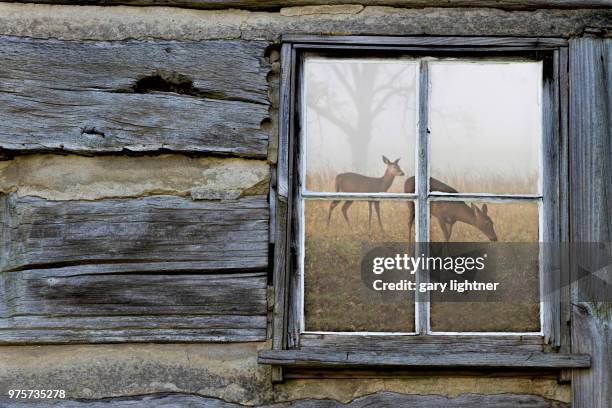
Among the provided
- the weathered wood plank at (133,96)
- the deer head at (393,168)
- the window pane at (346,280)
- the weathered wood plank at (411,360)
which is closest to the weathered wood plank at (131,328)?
the weathered wood plank at (411,360)

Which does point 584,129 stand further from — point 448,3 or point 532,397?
point 532,397

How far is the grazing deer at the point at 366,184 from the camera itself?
2.60m

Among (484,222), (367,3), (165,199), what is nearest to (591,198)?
(484,222)

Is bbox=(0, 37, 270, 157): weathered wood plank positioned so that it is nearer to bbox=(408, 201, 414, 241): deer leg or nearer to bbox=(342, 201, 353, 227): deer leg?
bbox=(342, 201, 353, 227): deer leg

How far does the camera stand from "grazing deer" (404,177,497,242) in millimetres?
2602

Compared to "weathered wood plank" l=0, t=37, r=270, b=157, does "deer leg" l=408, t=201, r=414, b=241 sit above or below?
below

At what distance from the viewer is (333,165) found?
262 centimetres

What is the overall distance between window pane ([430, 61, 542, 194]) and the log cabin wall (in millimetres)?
146

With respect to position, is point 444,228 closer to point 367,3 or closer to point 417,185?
point 417,185

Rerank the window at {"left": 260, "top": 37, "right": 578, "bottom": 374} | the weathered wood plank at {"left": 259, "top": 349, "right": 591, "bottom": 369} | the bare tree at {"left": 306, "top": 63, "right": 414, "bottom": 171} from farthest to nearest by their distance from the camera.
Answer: the bare tree at {"left": 306, "top": 63, "right": 414, "bottom": 171} < the window at {"left": 260, "top": 37, "right": 578, "bottom": 374} < the weathered wood plank at {"left": 259, "top": 349, "right": 591, "bottom": 369}

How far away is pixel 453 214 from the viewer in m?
2.61

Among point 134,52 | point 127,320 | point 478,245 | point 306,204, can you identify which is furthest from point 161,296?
point 478,245

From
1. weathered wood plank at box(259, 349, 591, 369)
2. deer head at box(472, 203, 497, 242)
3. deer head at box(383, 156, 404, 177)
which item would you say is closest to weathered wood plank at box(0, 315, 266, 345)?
weathered wood plank at box(259, 349, 591, 369)

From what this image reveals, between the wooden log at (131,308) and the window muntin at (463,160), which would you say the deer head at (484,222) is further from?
the wooden log at (131,308)
